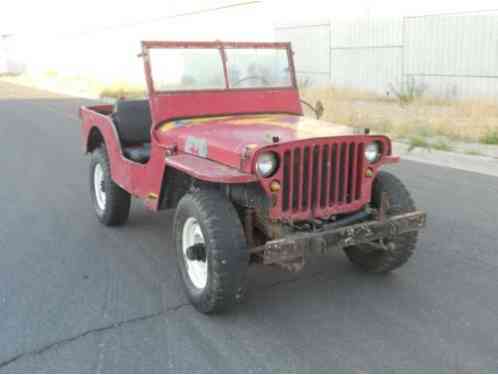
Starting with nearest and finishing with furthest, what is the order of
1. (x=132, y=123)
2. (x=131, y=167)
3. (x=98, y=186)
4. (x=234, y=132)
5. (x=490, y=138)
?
1. (x=234, y=132)
2. (x=131, y=167)
3. (x=132, y=123)
4. (x=98, y=186)
5. (x=490, y=138)

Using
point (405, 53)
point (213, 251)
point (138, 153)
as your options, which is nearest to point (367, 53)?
point (405, 53)

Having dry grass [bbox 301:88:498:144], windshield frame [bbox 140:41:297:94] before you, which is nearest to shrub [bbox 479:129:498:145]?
dry grass [bbox 301:88:498:144]

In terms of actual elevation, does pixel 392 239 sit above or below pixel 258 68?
below

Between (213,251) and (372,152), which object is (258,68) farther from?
(213,251)

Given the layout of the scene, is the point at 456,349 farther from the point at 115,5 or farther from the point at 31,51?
the point at 31,51

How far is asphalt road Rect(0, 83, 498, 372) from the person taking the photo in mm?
3326

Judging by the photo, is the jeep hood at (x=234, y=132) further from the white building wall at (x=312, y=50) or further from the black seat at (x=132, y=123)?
the white building wall at (x=312, y=50)

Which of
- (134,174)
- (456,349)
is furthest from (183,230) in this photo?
(456,349)

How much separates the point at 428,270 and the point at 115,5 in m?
34.2

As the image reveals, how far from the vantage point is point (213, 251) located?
140 inches

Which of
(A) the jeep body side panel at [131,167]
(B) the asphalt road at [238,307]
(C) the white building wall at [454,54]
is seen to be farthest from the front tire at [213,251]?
(C) the white building wall at [454,54]

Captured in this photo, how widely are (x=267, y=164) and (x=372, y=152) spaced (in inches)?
34.8

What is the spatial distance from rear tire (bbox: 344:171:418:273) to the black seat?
8.44 feet

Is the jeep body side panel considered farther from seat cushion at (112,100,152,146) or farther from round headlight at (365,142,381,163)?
round headlight at (365,142,381,163)
